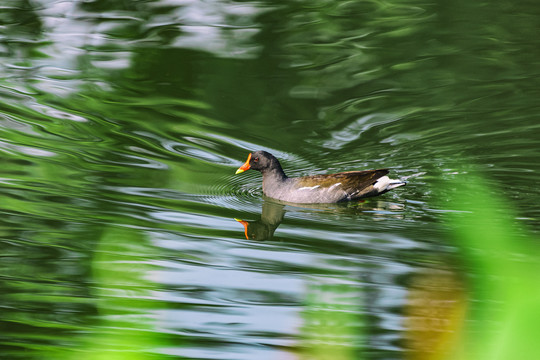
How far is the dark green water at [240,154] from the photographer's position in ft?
9.00

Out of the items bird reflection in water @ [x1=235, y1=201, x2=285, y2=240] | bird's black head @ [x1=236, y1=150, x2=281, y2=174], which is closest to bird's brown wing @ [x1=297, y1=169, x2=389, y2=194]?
bird reflection in water @ [x1=235, y1=201, x2=285, y2=240]

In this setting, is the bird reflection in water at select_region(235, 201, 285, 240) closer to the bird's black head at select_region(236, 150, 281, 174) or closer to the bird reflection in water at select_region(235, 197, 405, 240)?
the bird reflection in water at select_region(235, 197, 405, 240)

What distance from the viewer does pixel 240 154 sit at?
7.47 m

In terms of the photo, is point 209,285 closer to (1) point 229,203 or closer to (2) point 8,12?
(1) point 229,203

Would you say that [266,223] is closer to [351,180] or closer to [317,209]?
[317,209]

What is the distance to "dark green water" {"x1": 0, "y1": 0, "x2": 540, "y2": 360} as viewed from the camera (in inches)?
108

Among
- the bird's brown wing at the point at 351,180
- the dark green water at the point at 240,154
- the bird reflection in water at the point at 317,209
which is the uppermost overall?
the dark green water at the point at 240,154

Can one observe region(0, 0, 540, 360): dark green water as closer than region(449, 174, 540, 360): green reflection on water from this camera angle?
No

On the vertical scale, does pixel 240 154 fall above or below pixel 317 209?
above

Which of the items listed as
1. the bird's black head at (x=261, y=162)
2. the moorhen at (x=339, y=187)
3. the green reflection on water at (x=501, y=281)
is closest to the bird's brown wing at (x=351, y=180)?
the moorhen at (x=339, y=187)

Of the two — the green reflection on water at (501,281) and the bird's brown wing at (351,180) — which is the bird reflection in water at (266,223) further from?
the green reflection on water at (501,281)

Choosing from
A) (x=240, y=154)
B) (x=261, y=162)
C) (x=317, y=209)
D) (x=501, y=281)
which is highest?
(x=501, y=281)

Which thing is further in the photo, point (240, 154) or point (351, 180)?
point (240, 154)

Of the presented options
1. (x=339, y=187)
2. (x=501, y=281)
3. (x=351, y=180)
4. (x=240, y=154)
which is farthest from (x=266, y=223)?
(x=501, y=281)
